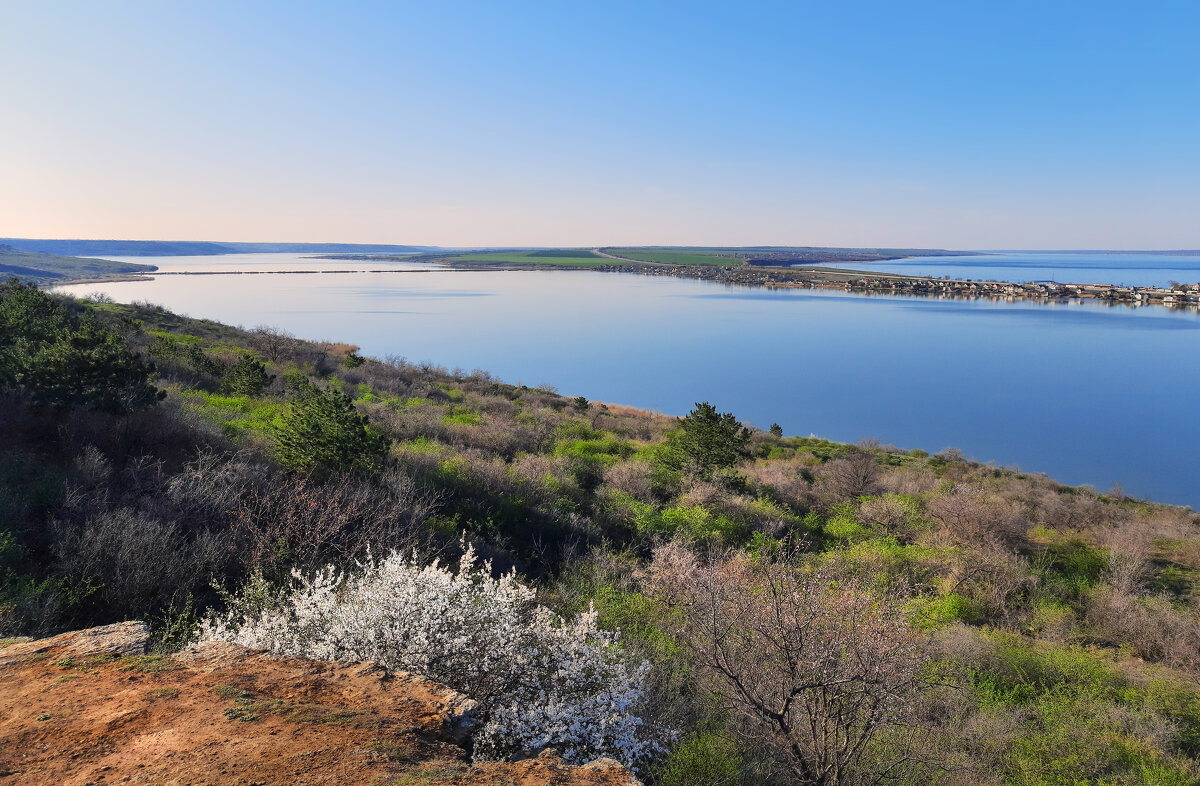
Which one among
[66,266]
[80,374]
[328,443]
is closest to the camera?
[80,374]

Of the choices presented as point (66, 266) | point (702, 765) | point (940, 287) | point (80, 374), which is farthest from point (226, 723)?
point (66, 266)

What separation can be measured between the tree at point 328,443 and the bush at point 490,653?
5099mm

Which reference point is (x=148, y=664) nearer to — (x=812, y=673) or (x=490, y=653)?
(x=490, y=653)

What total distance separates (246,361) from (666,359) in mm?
37274

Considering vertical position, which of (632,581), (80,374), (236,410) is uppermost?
(80,374)

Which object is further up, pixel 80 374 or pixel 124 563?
pixel 80 374

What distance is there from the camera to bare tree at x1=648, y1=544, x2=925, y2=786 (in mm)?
4750

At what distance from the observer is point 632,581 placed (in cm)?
949

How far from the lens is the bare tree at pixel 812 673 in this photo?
187 inches

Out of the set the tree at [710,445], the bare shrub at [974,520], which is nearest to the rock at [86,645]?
the tree at [710,445]

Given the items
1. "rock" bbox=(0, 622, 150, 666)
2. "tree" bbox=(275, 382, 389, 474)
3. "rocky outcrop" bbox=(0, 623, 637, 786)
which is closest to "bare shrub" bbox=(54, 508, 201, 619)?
"rock" bbox=(0, 622, 150, 666)

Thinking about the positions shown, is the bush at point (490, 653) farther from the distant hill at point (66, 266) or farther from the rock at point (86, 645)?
the distant hill at point (66, 266)

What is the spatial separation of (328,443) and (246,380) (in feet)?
30.7

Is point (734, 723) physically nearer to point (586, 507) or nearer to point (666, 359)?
point (586, 507)
